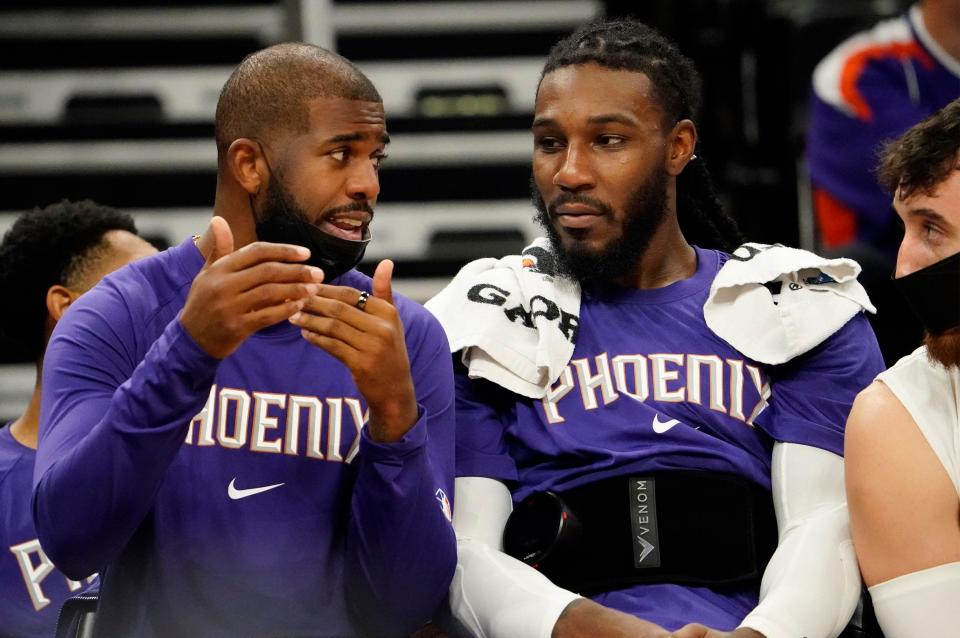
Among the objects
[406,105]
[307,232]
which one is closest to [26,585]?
[307,232]

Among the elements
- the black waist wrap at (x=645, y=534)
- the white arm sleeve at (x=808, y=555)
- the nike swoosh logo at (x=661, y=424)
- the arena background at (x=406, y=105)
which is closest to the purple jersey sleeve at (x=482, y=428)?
the black waist wrap at (x=645, y=534)

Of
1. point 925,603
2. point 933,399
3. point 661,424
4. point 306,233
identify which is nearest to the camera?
point 925,603

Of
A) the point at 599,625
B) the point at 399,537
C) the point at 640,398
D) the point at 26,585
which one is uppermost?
the point at 640,398

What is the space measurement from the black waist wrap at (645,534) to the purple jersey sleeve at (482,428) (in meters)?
0.11

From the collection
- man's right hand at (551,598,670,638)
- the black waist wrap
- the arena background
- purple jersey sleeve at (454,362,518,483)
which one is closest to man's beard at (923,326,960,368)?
the black waist wrap

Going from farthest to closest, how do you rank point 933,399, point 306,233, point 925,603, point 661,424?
1. point 661,424
2. point 306,233
3. point 933,399
4. point 925,603

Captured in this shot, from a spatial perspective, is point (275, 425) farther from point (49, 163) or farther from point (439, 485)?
point (49, 163)

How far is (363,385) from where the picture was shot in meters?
1.94

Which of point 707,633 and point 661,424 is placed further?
point 661,424

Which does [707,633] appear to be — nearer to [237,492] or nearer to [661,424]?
[661,424]

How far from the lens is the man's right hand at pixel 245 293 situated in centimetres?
183

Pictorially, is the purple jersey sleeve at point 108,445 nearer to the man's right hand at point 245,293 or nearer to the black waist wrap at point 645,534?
the man's right hand at point 245,293

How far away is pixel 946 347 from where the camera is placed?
6.69 ft

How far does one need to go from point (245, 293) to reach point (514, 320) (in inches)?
28.0
